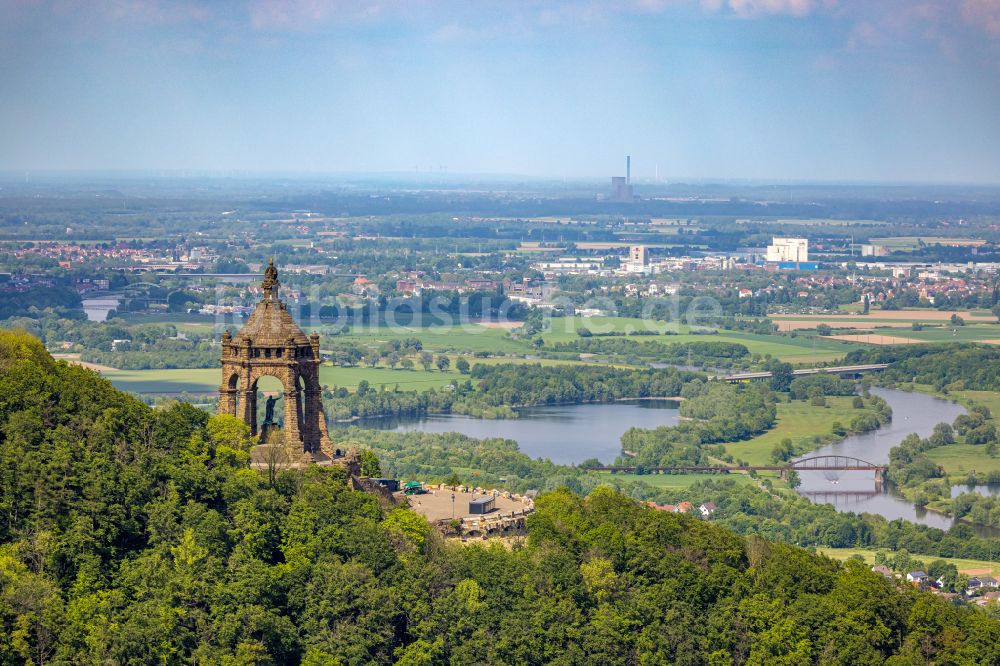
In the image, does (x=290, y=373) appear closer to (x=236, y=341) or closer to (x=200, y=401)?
(x=236, y=341)

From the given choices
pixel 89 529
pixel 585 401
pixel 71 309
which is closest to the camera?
pixel 89 529

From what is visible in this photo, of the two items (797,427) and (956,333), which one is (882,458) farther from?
(956,333)

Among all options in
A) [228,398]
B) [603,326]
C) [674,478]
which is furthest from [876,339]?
[228,398]

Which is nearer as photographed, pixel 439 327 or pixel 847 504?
pixel 847 504

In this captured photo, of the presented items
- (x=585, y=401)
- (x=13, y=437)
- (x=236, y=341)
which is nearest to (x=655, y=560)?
(x=236, y=341)

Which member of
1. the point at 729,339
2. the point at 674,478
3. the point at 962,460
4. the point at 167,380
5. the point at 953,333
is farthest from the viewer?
the point at 953,333

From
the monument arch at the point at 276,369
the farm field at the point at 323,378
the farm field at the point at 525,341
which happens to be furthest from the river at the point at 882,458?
the monument arch at the point at 276,369

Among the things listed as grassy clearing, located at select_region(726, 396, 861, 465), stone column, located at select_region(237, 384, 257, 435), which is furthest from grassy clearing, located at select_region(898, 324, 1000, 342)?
stone column, located at select_region(237, 384, 257, 435)
